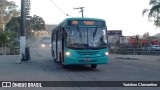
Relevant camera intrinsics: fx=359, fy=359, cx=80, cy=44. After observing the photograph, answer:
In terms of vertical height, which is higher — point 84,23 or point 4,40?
point 84,23

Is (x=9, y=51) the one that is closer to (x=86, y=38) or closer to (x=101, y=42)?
(x=86, y=38)

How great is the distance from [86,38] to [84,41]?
23cm

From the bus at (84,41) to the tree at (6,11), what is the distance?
6610 cm

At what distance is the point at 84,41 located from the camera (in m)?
21.5

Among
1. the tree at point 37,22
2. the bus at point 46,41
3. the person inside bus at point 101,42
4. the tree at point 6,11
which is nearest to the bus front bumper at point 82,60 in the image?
the person inside bus at point 101,42

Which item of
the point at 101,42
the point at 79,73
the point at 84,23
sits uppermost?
the point at 84,23

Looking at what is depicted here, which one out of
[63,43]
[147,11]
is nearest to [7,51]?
[147,11]

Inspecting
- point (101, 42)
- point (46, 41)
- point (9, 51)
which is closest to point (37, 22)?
point (46, 41)

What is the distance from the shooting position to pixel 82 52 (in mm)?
21469

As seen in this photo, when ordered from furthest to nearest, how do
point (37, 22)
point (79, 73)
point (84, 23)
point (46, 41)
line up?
point (37, 22), point (46, 41), point (84, 23), point (79, 73)

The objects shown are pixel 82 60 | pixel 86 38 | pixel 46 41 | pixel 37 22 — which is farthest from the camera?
pixel 37 22

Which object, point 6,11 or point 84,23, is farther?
point 6,11

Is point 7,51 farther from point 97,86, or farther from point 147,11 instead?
point 97,86

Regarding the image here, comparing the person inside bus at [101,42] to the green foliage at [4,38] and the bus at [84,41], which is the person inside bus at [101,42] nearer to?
the bus at [84,41]
